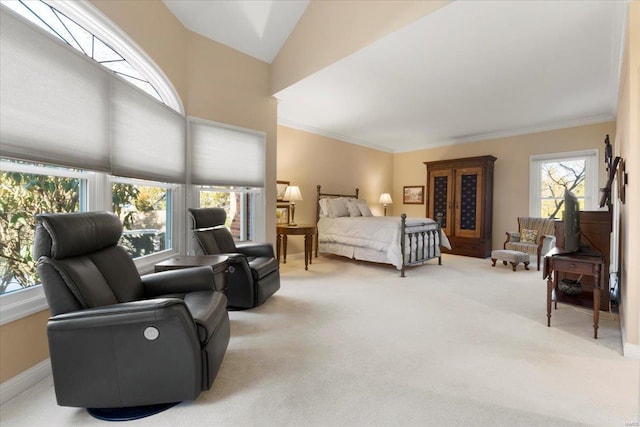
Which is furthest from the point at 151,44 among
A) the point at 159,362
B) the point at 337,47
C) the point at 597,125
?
the point at 597,125

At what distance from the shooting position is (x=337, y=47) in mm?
3404

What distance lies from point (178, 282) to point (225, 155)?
7.25ft

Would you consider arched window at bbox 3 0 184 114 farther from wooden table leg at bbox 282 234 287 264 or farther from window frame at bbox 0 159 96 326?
wooden table leg at bbox 282 234 287 264

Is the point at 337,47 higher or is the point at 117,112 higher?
the point at 337,47

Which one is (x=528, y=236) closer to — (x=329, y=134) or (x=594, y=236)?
(x=594, y=236)

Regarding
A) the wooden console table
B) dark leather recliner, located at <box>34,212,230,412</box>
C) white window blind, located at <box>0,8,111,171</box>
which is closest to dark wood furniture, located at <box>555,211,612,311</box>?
the wooden console table

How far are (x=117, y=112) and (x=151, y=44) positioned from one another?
3.03 feet

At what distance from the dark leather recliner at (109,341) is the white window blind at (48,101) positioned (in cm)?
54

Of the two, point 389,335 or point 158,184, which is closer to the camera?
point 389,335

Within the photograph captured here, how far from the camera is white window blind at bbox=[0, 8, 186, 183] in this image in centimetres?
159

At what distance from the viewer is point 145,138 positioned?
9.03 ft

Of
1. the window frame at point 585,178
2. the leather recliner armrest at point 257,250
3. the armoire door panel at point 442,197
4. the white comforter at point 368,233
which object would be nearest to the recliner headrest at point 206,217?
the leather recliner armrest at point 257,250

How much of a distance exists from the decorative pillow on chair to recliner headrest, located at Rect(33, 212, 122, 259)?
19.9 feet

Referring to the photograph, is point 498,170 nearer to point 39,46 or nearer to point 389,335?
point 389,335
